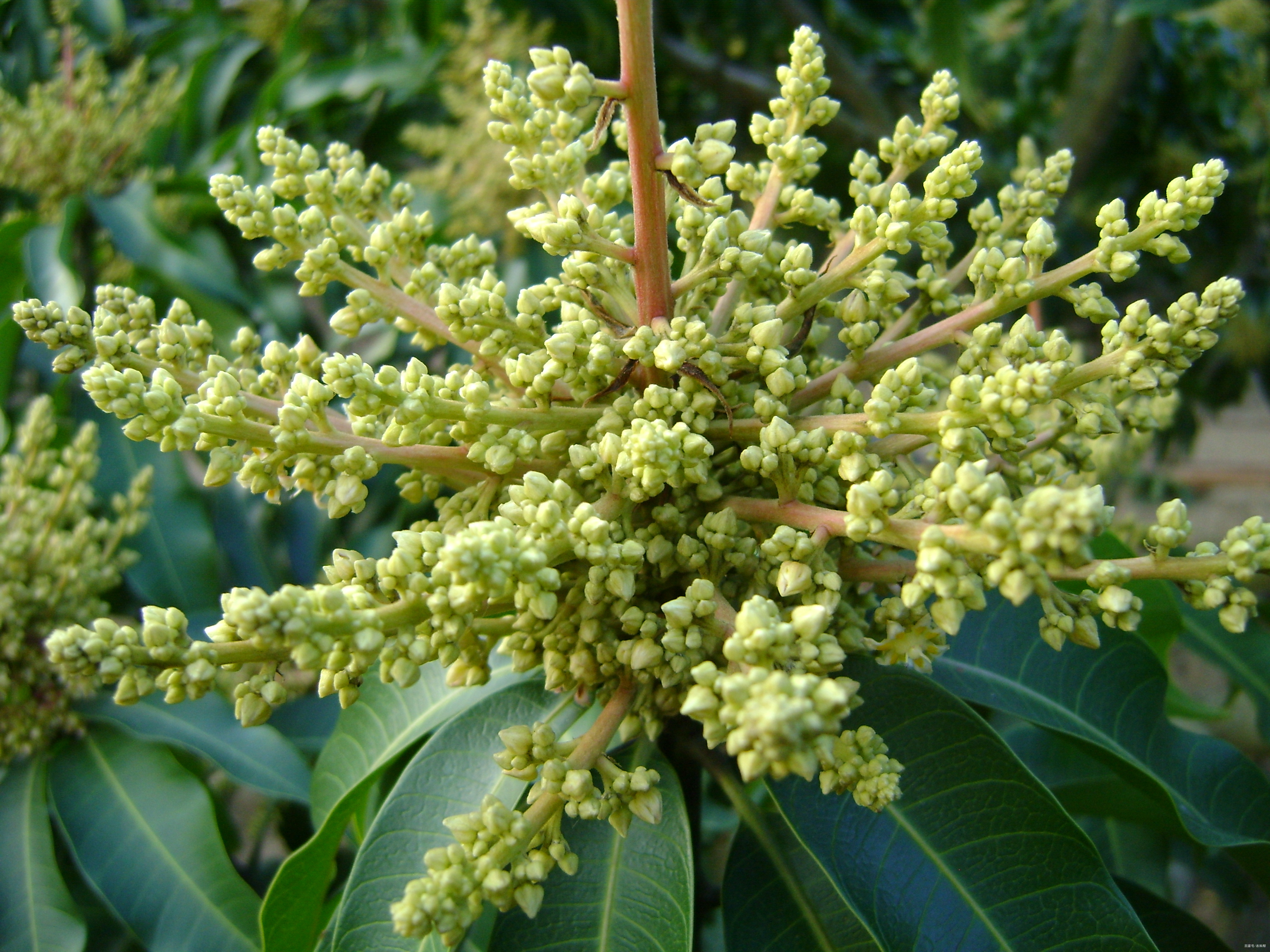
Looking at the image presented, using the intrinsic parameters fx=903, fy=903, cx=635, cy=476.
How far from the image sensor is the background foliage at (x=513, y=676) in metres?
1.15

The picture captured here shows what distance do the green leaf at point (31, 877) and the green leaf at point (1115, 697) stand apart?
5.08 feet

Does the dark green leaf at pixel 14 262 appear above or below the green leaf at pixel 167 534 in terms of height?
above

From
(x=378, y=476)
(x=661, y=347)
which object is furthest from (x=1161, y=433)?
(x=661, y=347)

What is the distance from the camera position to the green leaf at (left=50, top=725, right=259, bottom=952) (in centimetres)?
149

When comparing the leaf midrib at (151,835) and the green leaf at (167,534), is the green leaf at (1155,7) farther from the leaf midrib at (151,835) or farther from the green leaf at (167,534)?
the leaf midrib at (151,835)

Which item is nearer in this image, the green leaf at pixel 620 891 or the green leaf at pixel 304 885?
the green leaf at pixel 620 891

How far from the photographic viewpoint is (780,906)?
122 centimetres

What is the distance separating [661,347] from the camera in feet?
2.95

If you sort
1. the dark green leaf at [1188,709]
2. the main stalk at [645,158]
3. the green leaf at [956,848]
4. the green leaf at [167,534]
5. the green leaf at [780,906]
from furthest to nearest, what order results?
the green leaf at [167,534] → the dark green leaf at [1188,709] → the green leaf at [780,906] → the green leaf at [956,848] → the main stalk at [645,158]

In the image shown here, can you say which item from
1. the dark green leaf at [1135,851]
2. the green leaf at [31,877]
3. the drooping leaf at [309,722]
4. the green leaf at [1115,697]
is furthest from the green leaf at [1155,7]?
the green leaf at [31,877]

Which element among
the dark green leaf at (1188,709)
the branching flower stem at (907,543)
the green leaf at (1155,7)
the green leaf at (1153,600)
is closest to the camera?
the branching flower stem at (907,543)

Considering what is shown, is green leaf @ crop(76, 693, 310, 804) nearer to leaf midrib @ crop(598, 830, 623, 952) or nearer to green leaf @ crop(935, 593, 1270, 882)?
leaf midrib @ crop(598, 830, 623, 952)

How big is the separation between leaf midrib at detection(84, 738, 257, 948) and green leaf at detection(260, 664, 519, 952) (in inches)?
5.8

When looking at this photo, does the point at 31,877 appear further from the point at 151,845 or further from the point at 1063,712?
the point at 1063,712
